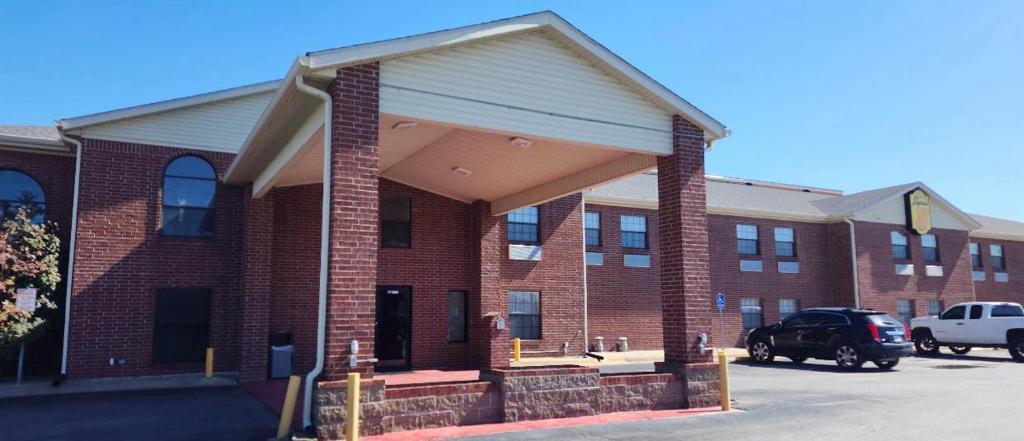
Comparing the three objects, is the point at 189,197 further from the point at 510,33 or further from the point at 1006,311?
the point at 1006,311

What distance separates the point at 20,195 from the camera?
15.7 meters

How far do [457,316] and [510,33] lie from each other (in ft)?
31.6

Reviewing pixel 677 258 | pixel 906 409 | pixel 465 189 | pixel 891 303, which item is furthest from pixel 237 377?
pixel 891 303

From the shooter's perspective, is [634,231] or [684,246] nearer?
[684,246]

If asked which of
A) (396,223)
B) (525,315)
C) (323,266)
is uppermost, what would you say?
(396,223)

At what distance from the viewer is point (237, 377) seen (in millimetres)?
15695

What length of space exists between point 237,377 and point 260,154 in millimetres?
5431

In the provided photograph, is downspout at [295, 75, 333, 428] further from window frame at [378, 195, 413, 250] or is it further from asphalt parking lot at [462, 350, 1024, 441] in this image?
window frame at [378, 195, 413, 250]

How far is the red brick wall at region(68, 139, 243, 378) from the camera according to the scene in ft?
49.5

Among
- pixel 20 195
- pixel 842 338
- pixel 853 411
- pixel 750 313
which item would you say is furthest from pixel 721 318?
pixel 20 195

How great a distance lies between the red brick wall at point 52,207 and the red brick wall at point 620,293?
48.2 ft

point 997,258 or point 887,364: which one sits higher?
point 997,258

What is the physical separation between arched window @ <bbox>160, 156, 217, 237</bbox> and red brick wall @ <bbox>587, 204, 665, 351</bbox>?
11979 millimetres

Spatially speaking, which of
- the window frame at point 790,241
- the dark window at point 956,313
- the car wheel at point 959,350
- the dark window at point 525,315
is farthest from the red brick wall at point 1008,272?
the dark window at point 525,315
